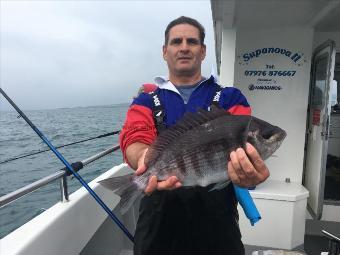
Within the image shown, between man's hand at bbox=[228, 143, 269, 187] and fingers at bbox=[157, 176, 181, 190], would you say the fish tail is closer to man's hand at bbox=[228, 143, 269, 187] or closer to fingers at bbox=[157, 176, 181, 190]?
fingers at bbox=[157, 176, 181, 190]

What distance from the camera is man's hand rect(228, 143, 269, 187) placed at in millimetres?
1674

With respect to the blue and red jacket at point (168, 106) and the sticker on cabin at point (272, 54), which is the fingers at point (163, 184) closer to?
the blue and red jacket at point (168, 106)

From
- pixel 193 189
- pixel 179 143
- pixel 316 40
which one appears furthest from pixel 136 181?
pixel 316 40

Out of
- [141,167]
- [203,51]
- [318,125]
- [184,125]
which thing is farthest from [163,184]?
[318,125]

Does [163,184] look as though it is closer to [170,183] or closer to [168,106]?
[170,183]

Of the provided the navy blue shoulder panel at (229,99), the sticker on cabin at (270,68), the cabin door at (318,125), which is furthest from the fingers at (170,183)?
Answer: the sticker on cabin at (270,68)

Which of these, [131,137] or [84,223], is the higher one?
[131,137]

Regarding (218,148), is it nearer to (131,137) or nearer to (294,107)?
(131,137)

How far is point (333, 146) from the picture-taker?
7633mm

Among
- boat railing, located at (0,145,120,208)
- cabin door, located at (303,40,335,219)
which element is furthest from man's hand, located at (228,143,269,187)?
cabin door, located at (303,40,335,219)

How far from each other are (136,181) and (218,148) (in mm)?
489

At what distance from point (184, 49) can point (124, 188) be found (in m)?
0.97

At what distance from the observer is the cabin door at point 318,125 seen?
440 cm

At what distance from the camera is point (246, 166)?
5.48 feet
